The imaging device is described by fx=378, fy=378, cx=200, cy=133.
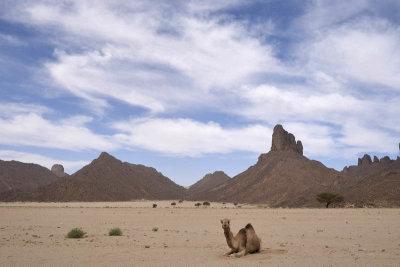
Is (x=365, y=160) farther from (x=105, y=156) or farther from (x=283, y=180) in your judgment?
(x=105, y=156)

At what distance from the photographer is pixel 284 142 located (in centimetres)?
11806

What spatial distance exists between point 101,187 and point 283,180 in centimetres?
5505

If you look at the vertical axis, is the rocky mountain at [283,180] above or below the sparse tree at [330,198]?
above

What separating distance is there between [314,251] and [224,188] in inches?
4039

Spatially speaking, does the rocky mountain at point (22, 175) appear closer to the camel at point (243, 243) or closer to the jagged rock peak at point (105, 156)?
the jagged rock peak at point (105, 156)

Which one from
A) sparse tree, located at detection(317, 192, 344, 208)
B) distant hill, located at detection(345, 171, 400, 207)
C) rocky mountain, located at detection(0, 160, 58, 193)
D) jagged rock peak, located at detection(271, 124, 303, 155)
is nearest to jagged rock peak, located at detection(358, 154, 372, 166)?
jagged rock peak, located at detection(271, 124, 303, 155)

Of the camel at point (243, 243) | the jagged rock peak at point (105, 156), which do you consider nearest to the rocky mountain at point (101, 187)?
the jagged rock peak at point (105, 156)

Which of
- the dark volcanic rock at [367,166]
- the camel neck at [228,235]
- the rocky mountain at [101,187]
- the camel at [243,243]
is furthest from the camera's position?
the dark volcanic rock at [367,166]

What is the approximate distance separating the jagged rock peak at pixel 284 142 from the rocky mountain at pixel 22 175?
288ft

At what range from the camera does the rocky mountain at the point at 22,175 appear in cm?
13769

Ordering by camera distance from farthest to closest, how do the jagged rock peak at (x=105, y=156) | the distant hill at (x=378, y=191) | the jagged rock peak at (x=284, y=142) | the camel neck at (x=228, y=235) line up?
the jagged rock peak at (x=105, y=156) < the jagged rock peak at (x=284, y=142) < the distant hill at (x=378, y=191) < the camel neck at (x=228, y=235)

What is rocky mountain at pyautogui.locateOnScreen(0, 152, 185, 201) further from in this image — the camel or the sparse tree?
the camel

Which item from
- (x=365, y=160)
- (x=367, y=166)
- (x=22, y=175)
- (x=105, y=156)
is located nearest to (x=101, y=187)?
(x=105, y=156)

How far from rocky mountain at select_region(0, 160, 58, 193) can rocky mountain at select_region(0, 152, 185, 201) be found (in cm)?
2890
